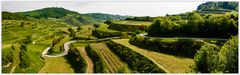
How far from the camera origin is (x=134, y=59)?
12125mm

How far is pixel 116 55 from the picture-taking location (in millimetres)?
13445

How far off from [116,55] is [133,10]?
3.61 metres

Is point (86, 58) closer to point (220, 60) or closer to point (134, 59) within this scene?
point (134, 59)

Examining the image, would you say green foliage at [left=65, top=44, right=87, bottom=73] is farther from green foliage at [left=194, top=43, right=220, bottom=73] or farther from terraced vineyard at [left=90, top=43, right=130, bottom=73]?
green foliage at [left=194, top=43, right=220, bottom=73]

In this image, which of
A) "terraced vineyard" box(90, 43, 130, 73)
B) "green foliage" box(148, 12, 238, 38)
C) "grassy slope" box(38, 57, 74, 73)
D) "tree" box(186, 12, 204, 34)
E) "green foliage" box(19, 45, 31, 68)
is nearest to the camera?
"grassy slope" box(38, 57, 74, 73)

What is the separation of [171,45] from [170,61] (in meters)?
1.60

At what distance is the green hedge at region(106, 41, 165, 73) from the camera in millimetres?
10716

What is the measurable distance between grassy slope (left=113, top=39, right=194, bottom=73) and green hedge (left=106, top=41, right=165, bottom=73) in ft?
0.72

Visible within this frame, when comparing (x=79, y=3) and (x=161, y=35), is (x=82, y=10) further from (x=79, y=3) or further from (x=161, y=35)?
(x=161, y=35)

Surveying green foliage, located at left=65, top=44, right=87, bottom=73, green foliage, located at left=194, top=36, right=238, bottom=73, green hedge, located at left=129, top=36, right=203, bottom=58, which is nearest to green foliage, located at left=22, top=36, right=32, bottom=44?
green foliage, located at left=65, top=44, right=87, bottom=73

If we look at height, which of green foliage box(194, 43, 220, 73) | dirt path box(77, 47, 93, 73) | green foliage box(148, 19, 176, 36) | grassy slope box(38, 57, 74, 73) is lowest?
grassy slope box(38, 57, 74, 73)

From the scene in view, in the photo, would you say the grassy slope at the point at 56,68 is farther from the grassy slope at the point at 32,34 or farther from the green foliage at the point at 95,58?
the green foliage at the point at 95,58

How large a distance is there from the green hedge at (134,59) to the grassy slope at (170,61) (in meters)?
0.22

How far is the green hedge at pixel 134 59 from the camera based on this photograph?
10.7 m
